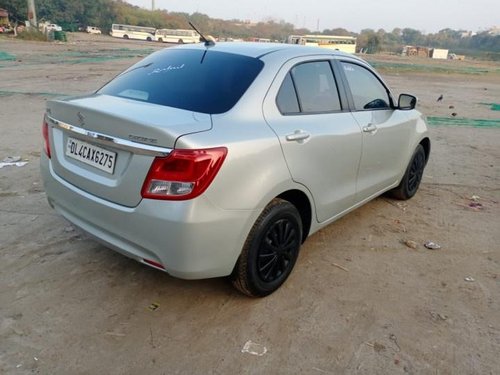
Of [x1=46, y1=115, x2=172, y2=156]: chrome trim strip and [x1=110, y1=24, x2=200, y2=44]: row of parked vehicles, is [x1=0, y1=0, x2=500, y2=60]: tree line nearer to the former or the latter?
[x1=110, y1=24, x2=200, y2=44]: row of parked vehicles

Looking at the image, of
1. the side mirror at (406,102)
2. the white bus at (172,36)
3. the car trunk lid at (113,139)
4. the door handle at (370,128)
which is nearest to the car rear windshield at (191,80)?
the car trunk lid at (113,139)

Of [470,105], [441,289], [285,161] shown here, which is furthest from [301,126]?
[470,105]

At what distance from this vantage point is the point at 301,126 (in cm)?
308

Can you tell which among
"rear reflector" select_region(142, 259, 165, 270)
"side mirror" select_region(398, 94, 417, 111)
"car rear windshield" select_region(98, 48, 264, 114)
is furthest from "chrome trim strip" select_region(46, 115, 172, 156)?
"side mirror" select_region(398, 94, 417, 111)

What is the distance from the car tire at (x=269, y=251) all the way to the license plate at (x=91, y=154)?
3.14ft

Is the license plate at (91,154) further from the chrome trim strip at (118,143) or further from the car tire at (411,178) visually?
the car tire at (411,178)

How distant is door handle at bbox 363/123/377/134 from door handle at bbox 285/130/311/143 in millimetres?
905

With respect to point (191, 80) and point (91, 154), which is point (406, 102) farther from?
point (91, 154)

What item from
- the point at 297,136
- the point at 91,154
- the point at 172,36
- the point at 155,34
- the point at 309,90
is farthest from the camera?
the point at 155,34

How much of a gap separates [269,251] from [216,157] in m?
0.88

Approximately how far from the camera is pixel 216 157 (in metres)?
2.45

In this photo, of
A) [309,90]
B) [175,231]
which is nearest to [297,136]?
[309,90]

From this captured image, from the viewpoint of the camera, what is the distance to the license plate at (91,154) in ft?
8.57

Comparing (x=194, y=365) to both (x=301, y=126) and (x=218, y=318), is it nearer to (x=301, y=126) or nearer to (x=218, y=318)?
(x=218, y=318)
